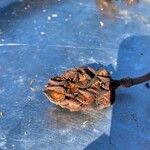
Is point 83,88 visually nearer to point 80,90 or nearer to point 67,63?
point 80,90

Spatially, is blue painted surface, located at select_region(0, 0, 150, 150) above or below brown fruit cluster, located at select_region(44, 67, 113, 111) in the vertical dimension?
below

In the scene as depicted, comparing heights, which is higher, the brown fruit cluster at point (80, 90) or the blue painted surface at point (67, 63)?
the brown fruit cluster at point (80, 90)

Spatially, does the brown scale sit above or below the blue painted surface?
above

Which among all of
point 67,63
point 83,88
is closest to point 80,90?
point 83,88

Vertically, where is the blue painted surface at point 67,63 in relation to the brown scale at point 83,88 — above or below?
below
